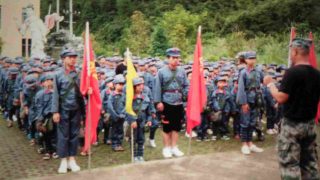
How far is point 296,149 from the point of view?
17.8ft

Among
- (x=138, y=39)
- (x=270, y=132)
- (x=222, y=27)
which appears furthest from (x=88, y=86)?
(x=222, y=27)

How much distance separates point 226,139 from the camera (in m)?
10.7

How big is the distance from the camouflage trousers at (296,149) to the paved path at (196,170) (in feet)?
4.49

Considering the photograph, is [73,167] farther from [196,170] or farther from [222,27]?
[222,27]

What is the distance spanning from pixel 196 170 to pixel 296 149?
6.87 feet

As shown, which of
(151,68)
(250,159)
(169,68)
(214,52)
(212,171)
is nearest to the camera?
(212,171)

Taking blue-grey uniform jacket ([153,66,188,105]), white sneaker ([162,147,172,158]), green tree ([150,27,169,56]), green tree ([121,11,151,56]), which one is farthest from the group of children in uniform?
green tree ([121,11,151,56])

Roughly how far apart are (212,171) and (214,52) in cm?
2437

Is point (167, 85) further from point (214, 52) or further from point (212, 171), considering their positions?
point (214, 52)

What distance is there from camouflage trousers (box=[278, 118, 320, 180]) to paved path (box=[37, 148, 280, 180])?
1369mm

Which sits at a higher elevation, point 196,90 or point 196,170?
point 196,90

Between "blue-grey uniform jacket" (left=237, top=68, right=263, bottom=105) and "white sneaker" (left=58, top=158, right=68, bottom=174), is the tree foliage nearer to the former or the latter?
"blue-grey uniform jacket" (left=237, top=68, right=263, bottom=105)

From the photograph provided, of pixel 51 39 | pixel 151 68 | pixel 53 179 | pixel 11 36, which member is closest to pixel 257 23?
pixel 51 39

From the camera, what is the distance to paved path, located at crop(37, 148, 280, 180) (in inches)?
267
